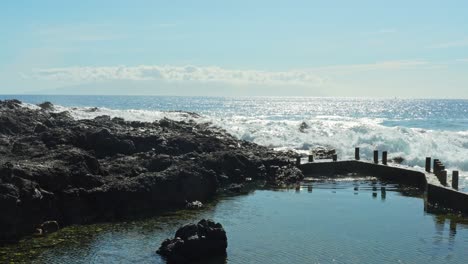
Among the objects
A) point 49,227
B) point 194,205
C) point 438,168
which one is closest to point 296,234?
point 194,205

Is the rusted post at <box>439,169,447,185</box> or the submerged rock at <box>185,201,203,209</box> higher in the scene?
the rusted post at <box>439,169,447,185</box>

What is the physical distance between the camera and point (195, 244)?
759 inches

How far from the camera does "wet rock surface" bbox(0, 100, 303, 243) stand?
2244 centimetres

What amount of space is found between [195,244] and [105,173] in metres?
10.6

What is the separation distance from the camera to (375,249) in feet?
66.8

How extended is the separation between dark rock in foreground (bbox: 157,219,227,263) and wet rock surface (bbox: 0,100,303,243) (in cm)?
614

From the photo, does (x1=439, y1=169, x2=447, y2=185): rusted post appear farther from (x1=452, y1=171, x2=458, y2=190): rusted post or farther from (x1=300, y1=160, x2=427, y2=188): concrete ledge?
(x1=300, y1=160, x2=427, y2=188): concrete ledge

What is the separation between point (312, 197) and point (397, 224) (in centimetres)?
697

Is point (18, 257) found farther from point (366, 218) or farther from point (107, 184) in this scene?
→ point (366, 218)

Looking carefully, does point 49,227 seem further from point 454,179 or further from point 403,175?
point 403,175

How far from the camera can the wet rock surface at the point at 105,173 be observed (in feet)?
73.6

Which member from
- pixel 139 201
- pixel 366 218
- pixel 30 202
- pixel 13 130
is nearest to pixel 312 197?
pixel 366 218

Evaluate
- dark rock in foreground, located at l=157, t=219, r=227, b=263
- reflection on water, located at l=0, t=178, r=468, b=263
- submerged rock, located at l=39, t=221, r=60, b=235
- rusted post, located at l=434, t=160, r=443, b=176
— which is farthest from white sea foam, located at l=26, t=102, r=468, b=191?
submerged rock, located at l=39, t=221, r=60, b=235

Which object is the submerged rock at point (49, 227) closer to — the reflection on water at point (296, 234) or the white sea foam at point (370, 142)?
the reflection on water at point (296, 234)
